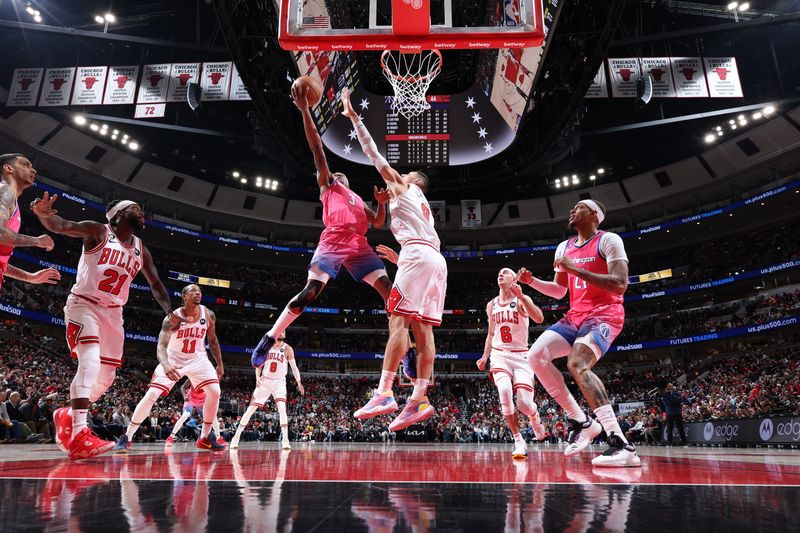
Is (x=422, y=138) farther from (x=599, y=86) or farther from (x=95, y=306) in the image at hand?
(x=95, y=306)

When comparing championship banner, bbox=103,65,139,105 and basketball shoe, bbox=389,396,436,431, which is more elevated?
championship banner, bbox=103,65,139,105

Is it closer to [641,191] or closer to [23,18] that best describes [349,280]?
[641,191]

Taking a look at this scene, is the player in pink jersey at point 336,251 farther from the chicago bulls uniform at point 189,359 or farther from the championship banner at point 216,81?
the championship banner at point 216,81

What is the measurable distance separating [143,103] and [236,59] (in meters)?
3.25

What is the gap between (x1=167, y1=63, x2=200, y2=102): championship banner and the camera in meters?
15.8

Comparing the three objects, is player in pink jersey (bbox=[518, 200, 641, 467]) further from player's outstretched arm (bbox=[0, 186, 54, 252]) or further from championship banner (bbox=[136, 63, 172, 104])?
championship banner (bbox=[136, 63, 172, 104])

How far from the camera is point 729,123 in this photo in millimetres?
26766

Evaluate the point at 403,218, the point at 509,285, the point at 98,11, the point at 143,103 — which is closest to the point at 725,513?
the point at 403,218

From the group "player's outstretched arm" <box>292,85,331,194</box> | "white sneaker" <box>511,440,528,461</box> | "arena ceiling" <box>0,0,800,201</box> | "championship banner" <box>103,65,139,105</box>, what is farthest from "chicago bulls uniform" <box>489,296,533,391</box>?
"championship banner" <box>103,65,139,105</box>

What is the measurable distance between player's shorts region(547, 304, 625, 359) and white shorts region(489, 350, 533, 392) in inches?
83.2

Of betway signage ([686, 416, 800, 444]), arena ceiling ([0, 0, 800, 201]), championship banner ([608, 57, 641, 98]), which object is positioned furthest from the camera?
championship banner ([608, 57, 641, 98])

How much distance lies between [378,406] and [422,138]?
12.7 m

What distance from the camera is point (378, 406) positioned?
13.8ft

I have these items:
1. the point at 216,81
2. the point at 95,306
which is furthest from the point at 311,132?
the point at 216,81
